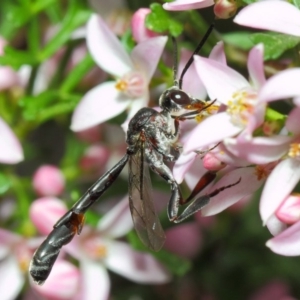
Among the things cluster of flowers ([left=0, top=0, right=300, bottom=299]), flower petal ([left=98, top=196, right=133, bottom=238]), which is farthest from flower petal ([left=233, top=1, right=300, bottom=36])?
flower petal ([left=98, top=196, right=133, bottom=238])

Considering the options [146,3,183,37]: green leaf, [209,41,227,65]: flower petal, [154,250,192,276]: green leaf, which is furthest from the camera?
[154,250,192,276]: green leaf

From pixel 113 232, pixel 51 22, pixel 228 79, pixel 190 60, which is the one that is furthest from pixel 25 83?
pixel 228 79

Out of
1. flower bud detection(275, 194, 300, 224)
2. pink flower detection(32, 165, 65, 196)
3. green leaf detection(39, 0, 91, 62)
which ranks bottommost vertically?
pink flower detection(32, 165, 65, 196)

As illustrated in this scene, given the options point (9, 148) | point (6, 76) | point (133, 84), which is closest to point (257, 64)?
point (133, 84)

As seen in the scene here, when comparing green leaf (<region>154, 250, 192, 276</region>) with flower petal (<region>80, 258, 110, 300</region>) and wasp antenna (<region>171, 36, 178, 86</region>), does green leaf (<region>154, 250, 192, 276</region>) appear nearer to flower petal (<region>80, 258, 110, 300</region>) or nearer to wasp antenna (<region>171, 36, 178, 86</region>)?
flower petal (<region>80, 258, 110, 300</region>)

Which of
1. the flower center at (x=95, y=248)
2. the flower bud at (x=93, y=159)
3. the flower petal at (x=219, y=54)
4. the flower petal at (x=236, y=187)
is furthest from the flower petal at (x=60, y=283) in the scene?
the flower petal at (x=219, y=54)

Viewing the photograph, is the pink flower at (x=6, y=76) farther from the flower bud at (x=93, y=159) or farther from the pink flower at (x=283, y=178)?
the pink flower at (x=283, y=178)
